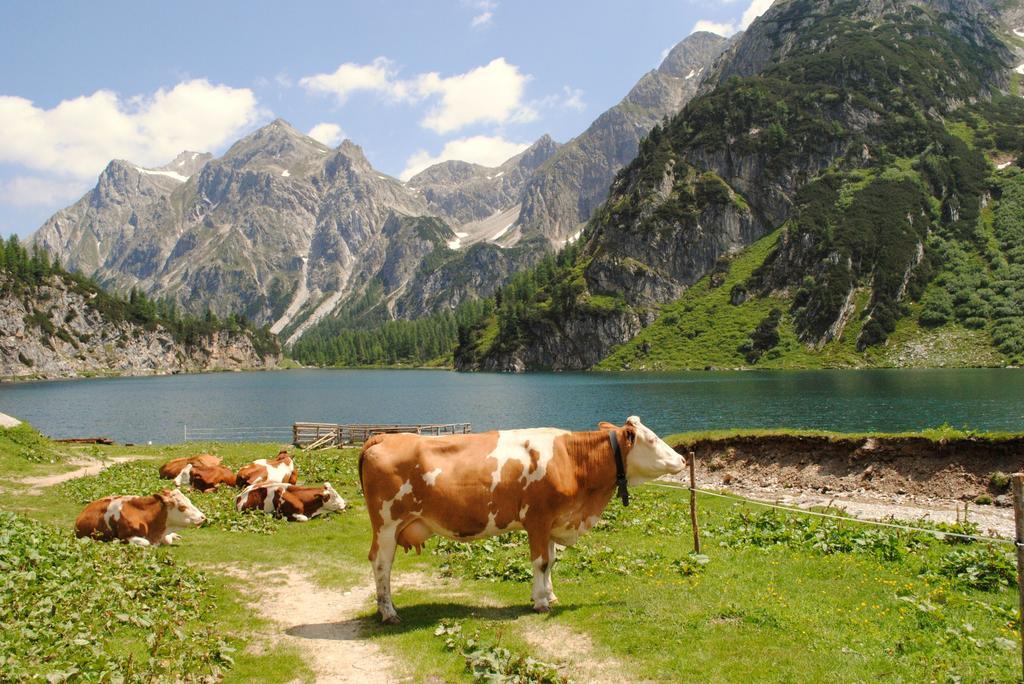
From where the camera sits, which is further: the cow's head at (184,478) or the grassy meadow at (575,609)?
the cow's head at (184,478)

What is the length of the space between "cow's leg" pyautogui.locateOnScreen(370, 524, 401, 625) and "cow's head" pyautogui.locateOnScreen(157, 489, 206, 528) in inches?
371

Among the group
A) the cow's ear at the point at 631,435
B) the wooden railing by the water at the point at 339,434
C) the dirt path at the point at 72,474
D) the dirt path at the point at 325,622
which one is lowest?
the wooden railing by the water at the point at 339,434

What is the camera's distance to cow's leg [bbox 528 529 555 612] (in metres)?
12.2

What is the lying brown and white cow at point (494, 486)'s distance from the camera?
1216cm

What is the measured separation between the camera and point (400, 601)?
1338 cm

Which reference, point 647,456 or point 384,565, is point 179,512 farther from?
point 647,456

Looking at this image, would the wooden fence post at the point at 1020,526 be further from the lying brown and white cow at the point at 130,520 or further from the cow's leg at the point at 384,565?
the lying brown and white cow at the point at 130,520

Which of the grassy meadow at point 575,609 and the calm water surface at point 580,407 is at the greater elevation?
the grassy meadow at point 575,609

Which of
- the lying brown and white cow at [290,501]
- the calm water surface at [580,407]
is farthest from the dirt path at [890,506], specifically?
the calm water surface at [580,407]

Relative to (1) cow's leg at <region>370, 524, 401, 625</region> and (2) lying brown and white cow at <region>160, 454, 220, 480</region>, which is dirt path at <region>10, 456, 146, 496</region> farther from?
(1) cow's leg at <region>370, 524, 401, 625</region>

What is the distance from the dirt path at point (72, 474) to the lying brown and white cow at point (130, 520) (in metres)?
9.13

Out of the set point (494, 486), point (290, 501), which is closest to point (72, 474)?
point (290, 501)

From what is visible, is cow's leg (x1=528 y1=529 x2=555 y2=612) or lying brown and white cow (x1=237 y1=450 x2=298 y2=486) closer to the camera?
cow's leg (x1=528 y1=529 x2=555 y2=612)

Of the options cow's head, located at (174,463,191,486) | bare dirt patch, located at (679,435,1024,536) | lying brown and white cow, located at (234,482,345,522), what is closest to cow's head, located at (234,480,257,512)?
lying brown and white cow, located at (234,482,345,522)
